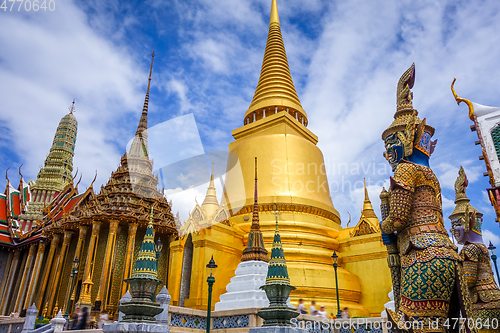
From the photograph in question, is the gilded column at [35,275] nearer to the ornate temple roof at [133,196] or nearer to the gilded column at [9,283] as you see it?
the gilded column at [9,283]

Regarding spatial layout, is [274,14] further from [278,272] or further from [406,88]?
[278,272]

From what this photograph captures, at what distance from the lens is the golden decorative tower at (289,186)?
13117 mm

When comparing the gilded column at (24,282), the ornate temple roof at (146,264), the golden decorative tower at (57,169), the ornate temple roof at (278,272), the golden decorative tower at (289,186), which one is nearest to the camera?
the ornate temple roof at (278,272)

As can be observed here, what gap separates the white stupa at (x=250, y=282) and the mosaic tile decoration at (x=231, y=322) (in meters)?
1.16

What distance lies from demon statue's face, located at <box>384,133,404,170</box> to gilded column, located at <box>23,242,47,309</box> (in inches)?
808

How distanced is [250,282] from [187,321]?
2.32 metres

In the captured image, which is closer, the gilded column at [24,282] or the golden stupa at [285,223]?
the golden stupa at [285,223]

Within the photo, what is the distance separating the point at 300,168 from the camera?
1755 cm

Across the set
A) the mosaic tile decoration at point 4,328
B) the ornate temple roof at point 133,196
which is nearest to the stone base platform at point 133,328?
the mosaic tile decoration at point 4,328

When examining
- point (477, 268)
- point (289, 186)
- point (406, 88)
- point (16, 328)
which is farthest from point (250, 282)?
point (16, 328)

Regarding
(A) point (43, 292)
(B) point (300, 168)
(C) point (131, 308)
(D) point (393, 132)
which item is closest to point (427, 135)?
(D) point (393, 132)

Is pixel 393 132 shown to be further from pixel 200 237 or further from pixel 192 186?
pixel 192 186

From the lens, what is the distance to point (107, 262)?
16.3 meters

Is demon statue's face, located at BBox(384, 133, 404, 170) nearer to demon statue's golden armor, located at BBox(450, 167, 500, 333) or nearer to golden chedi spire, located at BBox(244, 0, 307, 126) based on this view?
demon statue's golden armor, located at BBox(450, 167, 500, 333)
